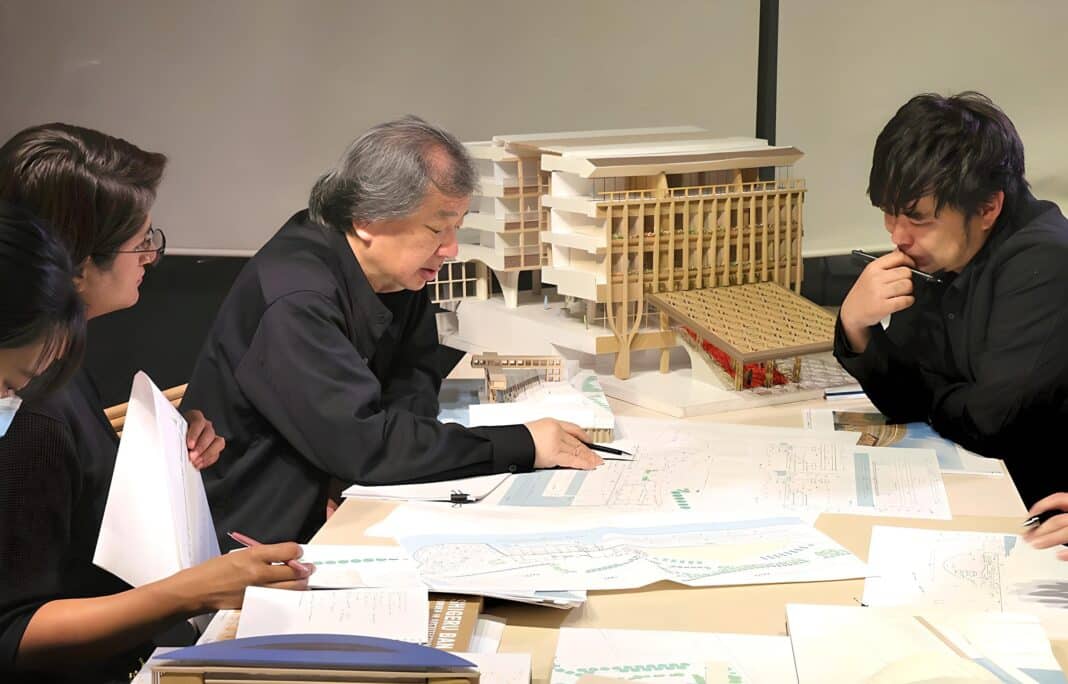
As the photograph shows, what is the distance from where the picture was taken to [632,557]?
1773 mm

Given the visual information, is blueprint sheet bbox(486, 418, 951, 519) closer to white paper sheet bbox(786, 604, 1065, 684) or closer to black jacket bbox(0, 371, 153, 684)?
white paper sheet bbox(786, 604, 1065, 684)

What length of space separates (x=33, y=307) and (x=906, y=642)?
1.10 metres

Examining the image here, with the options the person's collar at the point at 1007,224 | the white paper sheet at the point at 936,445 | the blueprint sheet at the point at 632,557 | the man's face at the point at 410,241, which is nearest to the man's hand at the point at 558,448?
the blueprint sheet at the point at 632,557

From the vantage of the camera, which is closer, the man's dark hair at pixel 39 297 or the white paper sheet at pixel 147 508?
the man's dark hair at pixel 39 297

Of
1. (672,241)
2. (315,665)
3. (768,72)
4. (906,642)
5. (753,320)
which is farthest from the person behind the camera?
(768,72)

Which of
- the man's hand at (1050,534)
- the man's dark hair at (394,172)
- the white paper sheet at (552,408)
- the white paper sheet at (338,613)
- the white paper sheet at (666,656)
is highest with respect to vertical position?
the man's dark hair at (394,172)

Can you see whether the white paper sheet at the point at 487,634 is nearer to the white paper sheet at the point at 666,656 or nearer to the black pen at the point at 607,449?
the white paper sheet at the point at 666,656

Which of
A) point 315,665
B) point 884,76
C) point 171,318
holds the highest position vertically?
point 884,76

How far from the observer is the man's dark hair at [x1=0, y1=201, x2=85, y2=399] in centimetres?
130

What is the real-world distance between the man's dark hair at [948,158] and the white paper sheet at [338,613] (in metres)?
1.43

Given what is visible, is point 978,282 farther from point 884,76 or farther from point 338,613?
point 884,76

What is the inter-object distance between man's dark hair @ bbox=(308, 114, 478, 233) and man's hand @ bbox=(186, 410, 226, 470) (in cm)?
60

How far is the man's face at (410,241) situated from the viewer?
2408 mm

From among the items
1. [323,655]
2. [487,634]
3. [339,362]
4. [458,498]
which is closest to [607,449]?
[458,498]
